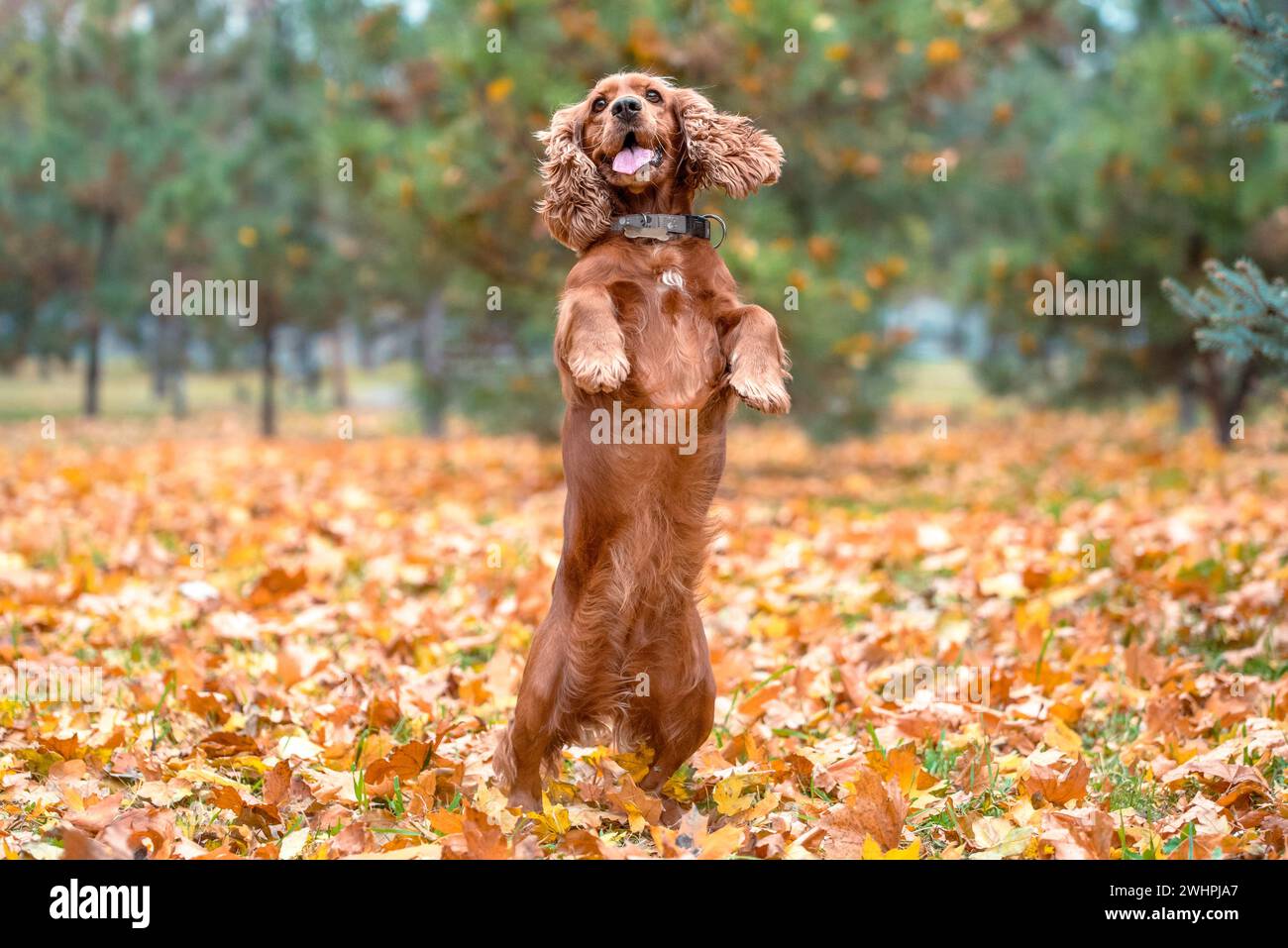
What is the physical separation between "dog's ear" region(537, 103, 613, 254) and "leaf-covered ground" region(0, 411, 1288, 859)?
0.86 m

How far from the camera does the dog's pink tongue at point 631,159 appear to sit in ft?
9.16

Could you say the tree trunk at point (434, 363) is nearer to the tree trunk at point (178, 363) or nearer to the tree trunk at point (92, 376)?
the tree trunk at point (92, 376)

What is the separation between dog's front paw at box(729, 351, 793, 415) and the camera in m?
2.61

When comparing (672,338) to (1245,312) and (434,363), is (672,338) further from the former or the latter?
(434,363)

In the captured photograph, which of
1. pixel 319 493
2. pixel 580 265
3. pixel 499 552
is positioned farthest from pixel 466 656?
pixel 319 493

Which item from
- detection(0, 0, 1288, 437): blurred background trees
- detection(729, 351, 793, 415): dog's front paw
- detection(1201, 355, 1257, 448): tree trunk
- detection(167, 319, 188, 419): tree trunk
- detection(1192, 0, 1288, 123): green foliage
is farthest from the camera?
detection(167, 319, 188, 419): tree trunk

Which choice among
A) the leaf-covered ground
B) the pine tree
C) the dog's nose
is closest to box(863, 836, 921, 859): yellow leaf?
the leaf-covered ground

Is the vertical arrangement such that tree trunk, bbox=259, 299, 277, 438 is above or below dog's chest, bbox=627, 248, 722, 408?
above

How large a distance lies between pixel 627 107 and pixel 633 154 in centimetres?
11

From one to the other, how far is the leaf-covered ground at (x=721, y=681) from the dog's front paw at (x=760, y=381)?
0.58 metres

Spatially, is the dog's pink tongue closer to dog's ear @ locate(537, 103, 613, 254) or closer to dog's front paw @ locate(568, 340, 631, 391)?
dog's ear @ locate(537, 103, 613, 254)

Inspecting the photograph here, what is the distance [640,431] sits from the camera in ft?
9.16

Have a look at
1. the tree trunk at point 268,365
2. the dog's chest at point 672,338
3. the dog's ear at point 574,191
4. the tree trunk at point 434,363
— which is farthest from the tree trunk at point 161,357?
the dog's chest at point 672,338
